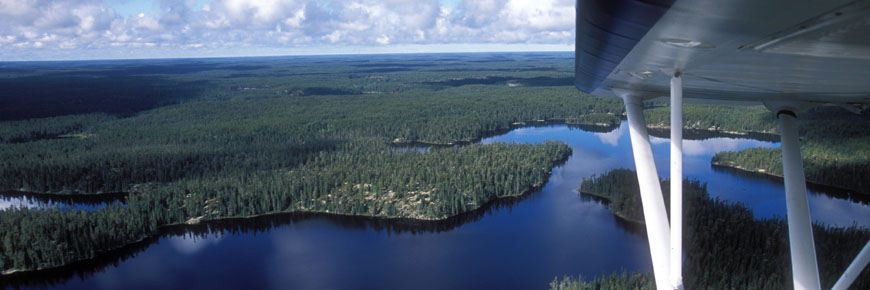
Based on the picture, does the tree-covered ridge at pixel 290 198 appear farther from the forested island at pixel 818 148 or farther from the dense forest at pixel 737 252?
the forested island at pixel 818 148

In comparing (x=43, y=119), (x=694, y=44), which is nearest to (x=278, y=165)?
(x=694, y=44)

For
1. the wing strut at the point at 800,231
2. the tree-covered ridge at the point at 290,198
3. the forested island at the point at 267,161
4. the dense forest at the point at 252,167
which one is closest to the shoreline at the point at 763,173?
the forested island at the point at 267,161

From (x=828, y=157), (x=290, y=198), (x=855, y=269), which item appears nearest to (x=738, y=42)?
(x=855, y=269)

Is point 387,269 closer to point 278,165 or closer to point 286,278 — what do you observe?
point 286,278

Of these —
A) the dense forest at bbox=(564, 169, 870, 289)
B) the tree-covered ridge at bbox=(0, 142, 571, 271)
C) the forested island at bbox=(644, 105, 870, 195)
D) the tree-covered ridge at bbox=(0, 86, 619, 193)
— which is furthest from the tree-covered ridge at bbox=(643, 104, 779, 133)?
the dense forest at bbox=(564, 169, 870, 289)

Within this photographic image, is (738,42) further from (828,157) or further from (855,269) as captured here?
(828,157)

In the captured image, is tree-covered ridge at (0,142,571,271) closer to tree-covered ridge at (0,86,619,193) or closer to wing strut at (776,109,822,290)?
tree-covered ridge at (0,86,619,193)
